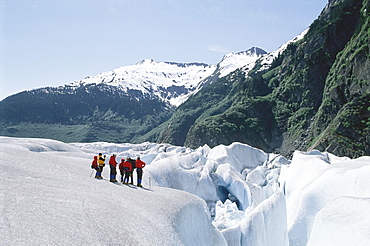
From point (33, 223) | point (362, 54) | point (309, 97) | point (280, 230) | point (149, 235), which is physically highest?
point (362, 54)

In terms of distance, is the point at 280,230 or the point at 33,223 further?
the point at 280,230

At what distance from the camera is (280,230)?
57.0ft

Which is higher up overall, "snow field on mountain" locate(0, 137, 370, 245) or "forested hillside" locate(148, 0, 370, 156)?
"forested hillside" locate(148, 0, 370, 156)

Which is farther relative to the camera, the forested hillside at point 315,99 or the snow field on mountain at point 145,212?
the forested hillside at point 315,99

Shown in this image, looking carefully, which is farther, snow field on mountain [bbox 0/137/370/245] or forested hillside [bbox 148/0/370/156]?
forested hillside [bbox 148/0/370/156]

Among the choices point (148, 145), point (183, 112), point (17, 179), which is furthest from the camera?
point (183, 112)

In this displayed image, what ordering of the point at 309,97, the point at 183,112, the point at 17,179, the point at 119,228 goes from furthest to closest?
the point at 183,112 → the point at 309,97 → the point at 17,179 → the point at 119,228

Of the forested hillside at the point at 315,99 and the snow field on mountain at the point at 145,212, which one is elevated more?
the forested hillside at the point at 315,99

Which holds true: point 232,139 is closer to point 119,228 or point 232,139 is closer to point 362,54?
point 362,54

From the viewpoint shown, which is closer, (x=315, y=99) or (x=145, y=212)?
(x=145, y=212)

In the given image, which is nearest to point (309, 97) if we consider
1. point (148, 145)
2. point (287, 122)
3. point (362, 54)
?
point (287, 122)

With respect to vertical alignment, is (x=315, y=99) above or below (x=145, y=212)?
above

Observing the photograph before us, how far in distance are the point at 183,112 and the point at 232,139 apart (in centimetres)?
6759

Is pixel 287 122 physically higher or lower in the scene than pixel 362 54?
lower
